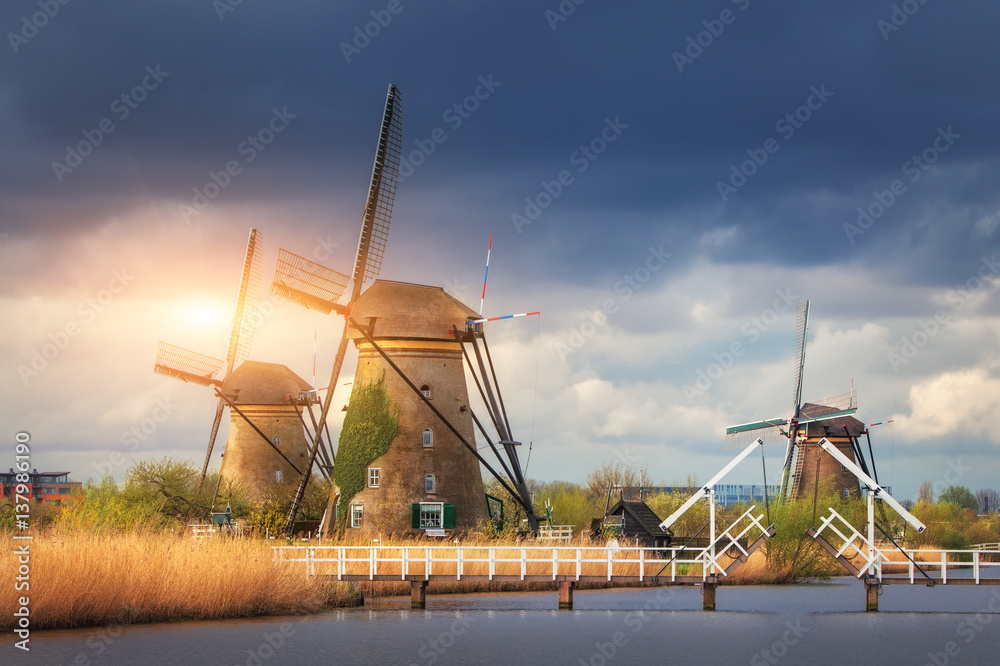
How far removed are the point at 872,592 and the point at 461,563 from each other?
38.6 ft

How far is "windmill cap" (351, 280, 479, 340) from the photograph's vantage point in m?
39.8

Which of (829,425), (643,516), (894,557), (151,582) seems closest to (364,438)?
(643,516)

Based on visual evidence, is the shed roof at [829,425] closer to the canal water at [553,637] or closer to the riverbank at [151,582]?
the canal water at [553,637]

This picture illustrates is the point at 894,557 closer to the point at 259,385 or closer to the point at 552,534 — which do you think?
the point at 552,534

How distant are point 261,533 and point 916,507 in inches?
2030

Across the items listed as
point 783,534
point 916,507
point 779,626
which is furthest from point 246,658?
point 916,507

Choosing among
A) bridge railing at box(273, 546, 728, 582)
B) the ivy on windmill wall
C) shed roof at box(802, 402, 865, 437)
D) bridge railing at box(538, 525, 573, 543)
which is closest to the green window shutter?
the ivy on windmill wall

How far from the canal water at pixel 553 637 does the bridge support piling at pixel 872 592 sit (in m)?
0.35

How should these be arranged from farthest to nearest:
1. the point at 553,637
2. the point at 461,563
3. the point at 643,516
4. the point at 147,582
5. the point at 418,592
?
the point at 643,516
the point at 418,592
the point at 461,563
the point at 553,637
the point at 147,582

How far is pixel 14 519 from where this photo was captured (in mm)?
31672

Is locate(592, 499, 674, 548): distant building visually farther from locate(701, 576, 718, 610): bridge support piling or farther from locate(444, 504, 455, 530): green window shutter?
locate(701, 576, 718, 610): bridge support piling

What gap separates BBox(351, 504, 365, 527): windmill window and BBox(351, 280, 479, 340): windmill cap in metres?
6.02

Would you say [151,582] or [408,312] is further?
[408,312]

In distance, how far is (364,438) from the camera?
130 feet
